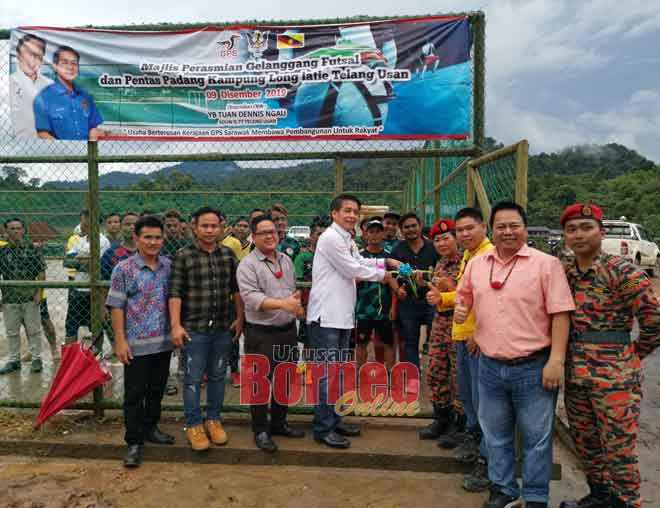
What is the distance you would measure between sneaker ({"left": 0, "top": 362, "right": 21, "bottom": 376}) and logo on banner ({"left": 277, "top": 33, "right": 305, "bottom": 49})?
4649 mm

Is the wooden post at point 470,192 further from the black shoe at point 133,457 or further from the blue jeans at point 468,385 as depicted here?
the black shoe at point 133,457

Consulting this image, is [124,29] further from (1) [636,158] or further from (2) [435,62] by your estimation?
(1) [636,158]

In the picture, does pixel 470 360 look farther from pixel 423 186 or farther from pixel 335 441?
pixel 423 186

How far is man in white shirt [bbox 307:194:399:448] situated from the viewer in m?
3.59

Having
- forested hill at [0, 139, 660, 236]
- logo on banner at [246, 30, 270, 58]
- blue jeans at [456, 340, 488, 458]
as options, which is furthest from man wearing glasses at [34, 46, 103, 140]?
blue jeans at [456, 340, 488, 458]

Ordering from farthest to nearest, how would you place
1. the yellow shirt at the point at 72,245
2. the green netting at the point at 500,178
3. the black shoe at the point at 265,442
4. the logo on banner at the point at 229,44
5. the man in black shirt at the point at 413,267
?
the yellow shirt at the point at 72,245, the man in black shirt at the point at 413,267, the logo on banner at the point at 229,44, the black shoe at the point at 265,442, the green netting at the point at 500,178

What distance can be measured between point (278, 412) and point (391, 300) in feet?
4.87

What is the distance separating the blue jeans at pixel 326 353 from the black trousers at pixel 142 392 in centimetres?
113

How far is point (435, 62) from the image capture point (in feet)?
12.9

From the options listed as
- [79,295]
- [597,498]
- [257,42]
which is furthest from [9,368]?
[597,498]

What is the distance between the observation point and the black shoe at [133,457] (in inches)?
142

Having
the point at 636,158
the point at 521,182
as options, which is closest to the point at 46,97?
the point at 521,182

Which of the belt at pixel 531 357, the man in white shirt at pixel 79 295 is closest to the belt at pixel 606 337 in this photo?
the belt at pixel 531 357

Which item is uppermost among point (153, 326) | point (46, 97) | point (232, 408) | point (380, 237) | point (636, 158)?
point (636, 158)
